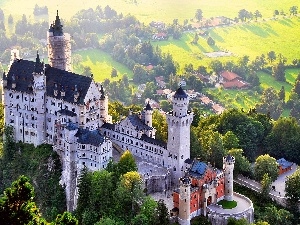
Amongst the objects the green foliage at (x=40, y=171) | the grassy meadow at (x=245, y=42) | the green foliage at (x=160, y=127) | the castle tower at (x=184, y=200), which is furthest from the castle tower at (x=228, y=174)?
the grassy meadow at (x=245, y=42)

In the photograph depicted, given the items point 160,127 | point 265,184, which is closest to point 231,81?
point 160,127

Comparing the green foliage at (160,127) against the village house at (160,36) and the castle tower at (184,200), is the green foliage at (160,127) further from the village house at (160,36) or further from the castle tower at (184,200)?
the village house at (160,36)

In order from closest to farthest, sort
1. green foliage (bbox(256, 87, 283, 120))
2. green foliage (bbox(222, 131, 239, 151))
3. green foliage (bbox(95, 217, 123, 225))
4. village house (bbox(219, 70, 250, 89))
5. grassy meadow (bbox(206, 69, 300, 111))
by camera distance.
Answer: green foliage (bbox(95, 217, 123, 225)), green foliage (bbox(222, 131, 239, 151)), green foliage (bbox(256, 87, 283, 120)), grassy meadow (bbox(206, 69, 300, 111)), village house (bbox(219, 70, 250, 89))

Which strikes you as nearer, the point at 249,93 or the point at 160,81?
the point at 249,93

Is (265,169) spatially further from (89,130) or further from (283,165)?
(89,130)

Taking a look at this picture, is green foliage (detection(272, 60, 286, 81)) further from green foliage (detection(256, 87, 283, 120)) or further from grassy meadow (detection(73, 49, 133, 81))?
grassy meadow (detection(73, 49, 133, 81))

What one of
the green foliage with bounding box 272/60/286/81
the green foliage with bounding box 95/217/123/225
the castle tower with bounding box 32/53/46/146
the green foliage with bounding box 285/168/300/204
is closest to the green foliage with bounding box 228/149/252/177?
the green foliage with bounding box 285/168/300/204
